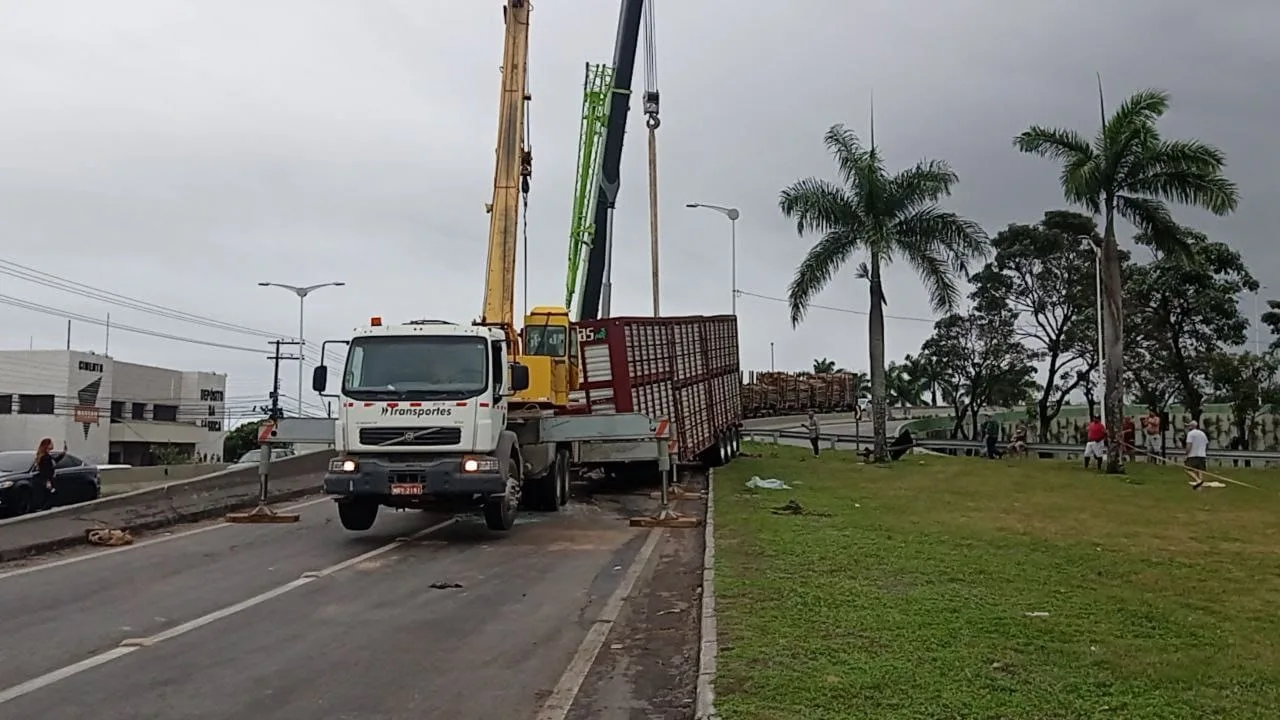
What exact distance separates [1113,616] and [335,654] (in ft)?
19.1

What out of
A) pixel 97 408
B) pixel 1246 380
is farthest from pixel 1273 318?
pixel 97 408

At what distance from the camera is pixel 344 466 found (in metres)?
13.6

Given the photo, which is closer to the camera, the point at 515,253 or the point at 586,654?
the point at 586,654

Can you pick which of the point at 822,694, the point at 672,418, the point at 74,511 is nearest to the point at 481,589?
the point at 822,694

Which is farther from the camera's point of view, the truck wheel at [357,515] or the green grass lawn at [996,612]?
the truck wheel at [357,515]

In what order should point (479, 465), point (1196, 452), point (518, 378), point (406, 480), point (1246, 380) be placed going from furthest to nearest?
point (1246, 380) → point (1196, 452) → point (518, 378) → point (479, 465) → point (406, 480)

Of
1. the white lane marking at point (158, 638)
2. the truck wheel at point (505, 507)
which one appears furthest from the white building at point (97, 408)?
the white lane marking at point (158, 638)

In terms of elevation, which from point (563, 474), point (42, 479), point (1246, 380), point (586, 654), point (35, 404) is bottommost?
point (586, 654)

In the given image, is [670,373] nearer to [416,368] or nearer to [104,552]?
[416,368]

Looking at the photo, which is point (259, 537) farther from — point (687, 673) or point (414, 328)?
point (687, 673)

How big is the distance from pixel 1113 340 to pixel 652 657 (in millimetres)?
24080

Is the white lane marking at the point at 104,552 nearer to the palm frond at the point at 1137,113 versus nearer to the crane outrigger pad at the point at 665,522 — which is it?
the crane outrigger pad at the point at 665,522

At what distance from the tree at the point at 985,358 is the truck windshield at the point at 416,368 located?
34.8 metres

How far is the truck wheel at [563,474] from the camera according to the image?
17.7m
